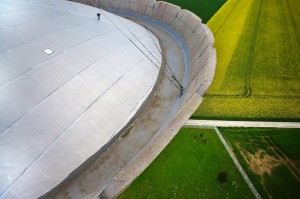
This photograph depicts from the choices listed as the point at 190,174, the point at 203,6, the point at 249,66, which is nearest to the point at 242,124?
the point at 190,174

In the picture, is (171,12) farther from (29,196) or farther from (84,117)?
(29,196)

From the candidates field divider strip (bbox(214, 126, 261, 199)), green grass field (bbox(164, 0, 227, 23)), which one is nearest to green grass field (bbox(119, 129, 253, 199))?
field divider strip (bbox(214, 126, 261, 199))

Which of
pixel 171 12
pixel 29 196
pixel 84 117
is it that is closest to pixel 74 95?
pixel 84 117

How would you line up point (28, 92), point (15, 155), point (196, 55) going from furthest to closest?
point (196, 55)
point (28, 92)
point (15, 155)

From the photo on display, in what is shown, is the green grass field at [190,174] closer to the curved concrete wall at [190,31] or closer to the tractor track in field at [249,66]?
the curved concrete wall at [190,31]

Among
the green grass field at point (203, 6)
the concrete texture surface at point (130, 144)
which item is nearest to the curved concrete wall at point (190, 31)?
the concrete texture surface at point (130, 144)

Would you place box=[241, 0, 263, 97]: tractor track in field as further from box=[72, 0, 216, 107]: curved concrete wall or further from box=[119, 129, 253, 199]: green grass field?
box=[119, 129, 253, 199]: green grass field
